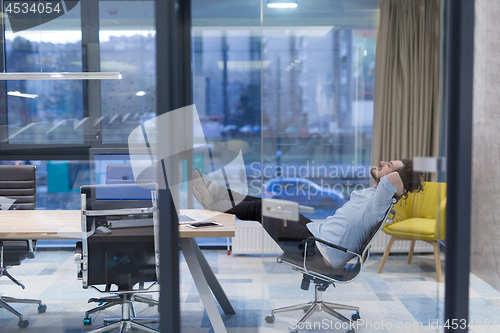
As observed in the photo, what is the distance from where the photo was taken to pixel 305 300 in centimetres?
224

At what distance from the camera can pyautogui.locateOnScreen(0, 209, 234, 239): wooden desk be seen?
231 cm

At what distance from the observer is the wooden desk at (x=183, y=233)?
2.31m

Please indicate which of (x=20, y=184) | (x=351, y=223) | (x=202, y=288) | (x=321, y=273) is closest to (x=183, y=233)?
(x=202, y=288)

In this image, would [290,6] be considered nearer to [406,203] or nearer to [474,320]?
[406,203]

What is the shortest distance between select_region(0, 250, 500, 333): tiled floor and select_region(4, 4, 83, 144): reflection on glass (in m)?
1.59

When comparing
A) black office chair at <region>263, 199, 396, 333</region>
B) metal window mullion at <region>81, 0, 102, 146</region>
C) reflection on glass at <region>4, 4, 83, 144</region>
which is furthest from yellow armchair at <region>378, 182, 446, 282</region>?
reflection on glass at <region>4, 4, 83, 144</region>

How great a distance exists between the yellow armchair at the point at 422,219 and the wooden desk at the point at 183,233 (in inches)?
36.8

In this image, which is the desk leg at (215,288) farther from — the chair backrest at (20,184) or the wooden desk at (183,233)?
the chair backrest at (20,184)

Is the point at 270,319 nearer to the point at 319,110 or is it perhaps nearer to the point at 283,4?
the point at 319,110

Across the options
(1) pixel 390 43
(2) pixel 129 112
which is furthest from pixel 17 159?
(1) pixel 390 43

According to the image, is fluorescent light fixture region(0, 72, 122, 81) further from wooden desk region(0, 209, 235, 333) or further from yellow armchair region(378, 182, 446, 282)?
yellow armchair region(378, 182, 446, 282)

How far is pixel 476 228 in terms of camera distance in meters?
1.88

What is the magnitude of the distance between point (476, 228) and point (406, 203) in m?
0.33

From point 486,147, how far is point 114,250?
2104 mm
